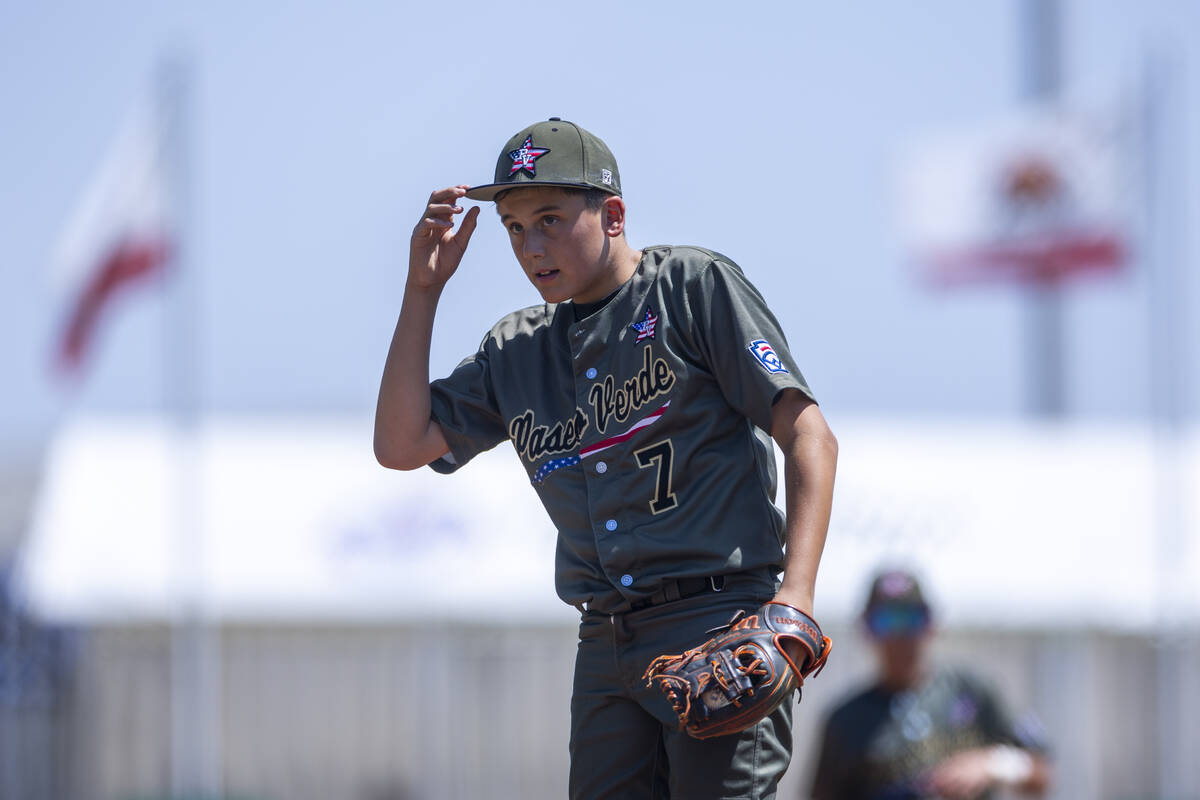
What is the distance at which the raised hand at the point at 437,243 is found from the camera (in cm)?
326

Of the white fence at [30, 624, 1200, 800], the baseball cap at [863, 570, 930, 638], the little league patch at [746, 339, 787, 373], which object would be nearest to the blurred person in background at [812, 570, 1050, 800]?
the baseball cap at [863, 570, 930, 638]

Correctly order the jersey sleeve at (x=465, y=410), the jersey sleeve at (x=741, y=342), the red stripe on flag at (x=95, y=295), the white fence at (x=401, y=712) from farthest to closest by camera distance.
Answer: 1. the white fence at (x=401, y=712)
2. the red stripe on flag at (x=95, y=295)
3. the jersey sleeve at (x=465, y=410)
4. the jersey sleeve at (x=741, y=342)

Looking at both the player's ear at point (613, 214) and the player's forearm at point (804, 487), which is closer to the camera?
the player's forearm at point (804, 487)

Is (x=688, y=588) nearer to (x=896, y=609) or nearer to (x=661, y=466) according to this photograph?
(x=661, y=466)

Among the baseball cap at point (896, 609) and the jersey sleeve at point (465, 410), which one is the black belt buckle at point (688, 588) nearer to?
the jersey sleeve at point (465, 410)

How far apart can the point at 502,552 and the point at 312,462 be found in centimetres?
226

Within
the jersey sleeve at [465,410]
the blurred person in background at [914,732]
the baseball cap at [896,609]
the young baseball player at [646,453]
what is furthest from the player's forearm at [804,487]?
the baseball cap at [896,609]

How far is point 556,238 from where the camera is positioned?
122 inches

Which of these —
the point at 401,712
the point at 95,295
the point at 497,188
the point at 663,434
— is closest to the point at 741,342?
the point at 663,434

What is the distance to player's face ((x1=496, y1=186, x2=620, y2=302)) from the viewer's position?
3.08 metres

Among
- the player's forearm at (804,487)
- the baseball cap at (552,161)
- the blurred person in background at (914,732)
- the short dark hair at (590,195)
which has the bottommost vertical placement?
the blurred person in background at (914,732)

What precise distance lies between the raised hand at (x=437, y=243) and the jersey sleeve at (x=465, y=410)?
0.26 metres

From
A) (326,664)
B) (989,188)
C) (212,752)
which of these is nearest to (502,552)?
(326,664)

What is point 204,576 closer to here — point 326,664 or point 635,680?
point 326,664
